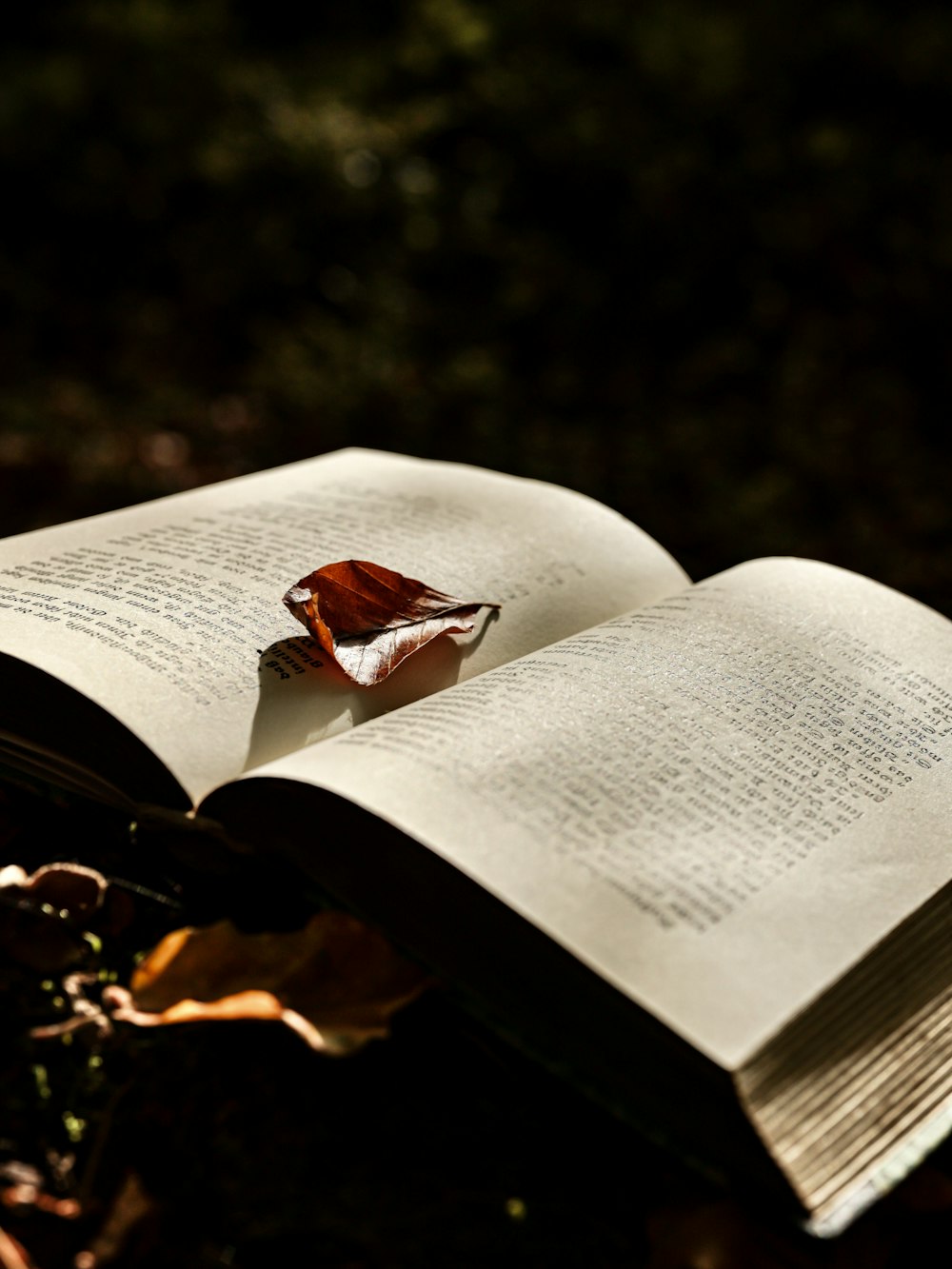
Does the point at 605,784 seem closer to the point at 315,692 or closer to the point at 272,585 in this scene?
the point at 315,692

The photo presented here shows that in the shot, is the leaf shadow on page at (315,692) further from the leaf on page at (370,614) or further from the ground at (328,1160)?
the ground at (328,1160)

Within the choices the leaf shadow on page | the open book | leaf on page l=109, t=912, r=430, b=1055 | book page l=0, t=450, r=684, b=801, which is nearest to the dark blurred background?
book page l=0, t=450, r=684, b=801

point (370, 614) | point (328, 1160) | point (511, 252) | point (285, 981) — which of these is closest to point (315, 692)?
point (370, 614)

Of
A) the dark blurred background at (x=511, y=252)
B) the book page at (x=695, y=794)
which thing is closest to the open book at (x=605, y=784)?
the book page at (x=695, y=794)

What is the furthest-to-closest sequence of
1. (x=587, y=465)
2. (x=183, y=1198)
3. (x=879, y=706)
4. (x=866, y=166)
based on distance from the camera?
1. (x=866, y=166)
2. (x=587, y=465)
3. (x=879, y=706)
4. (x=183, y=1198)

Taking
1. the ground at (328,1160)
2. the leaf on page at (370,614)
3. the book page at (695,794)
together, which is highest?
the book page at (695,794)

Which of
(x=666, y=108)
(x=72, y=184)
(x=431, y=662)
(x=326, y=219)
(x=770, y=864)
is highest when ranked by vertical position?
(x=666, y=108)

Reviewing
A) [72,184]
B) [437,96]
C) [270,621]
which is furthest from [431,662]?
[72,184]

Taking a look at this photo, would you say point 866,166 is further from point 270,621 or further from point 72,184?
point 270,621
